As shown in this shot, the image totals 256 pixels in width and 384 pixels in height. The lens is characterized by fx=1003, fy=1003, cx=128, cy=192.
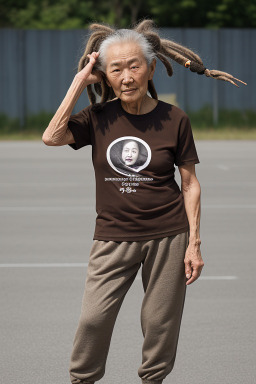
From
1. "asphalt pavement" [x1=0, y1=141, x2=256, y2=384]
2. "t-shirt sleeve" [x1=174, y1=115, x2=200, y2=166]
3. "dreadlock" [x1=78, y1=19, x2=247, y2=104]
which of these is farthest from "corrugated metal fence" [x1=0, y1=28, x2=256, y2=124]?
"t-shirt sleeve" [x1=174, y1=115, x2=200, y2=166]

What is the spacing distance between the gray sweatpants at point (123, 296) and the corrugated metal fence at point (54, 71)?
2646cm

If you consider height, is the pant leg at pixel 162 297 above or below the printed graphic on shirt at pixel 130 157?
below

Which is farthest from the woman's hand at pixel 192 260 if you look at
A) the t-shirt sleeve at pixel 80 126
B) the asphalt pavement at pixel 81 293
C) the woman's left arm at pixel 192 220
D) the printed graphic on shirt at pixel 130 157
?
the asphalt pavement at pixel 81 293

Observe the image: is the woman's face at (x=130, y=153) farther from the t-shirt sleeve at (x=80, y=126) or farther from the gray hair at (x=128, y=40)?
the gray hair at (x=128, y=40)

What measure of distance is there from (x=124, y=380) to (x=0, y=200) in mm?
8825

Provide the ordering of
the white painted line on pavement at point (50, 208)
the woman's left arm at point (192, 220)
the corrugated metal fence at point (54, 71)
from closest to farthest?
the woman's left arm at point (192, 220) < the white painted line on pavement at point (50, 208) < the corrugated metal fence at point (54, 71)

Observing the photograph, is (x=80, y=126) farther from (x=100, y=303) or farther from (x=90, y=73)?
(x=100, y=303)

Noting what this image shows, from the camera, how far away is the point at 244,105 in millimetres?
31812

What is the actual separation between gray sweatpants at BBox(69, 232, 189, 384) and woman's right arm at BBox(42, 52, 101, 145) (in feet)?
1.58

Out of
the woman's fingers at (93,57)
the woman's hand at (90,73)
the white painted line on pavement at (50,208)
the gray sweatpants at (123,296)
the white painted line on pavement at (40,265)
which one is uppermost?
the woman's fingers at (93,57)

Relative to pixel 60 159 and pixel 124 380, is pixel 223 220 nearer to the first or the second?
pixel 124 380

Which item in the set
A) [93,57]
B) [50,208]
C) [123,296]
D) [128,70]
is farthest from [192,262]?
[50,208]

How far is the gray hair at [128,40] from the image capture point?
170 inches

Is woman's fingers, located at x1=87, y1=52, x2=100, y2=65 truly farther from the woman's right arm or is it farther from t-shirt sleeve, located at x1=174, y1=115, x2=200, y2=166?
t-shirt sleeve, located at x1=174, y1=115, x2=200, y2=166
